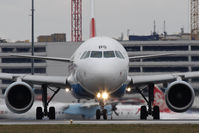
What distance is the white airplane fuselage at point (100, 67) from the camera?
32.8m

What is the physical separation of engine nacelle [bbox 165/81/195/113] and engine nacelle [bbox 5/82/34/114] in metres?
7.82

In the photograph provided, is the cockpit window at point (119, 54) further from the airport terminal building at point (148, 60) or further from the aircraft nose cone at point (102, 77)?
the airport terminal building at point (148, 60)

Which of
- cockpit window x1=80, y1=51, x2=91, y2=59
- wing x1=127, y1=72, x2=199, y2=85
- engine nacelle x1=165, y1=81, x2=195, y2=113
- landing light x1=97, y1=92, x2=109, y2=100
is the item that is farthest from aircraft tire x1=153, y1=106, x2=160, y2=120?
cockpit window x1=80, y1=51, x2=91, y2=59

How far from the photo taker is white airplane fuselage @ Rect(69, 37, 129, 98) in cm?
3281

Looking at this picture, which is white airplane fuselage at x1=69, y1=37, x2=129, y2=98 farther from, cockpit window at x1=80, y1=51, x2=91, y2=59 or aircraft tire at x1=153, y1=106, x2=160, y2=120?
aircraft tire at x1=153, y1=106, x2=160, y2=120

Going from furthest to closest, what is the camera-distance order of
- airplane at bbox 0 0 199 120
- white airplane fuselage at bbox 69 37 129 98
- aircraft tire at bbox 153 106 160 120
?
aircraft tire at bbox 153 106 160 120, airplane at bbox 0 0 199 120, white airplane fuselage at bbox 69 37 129 98

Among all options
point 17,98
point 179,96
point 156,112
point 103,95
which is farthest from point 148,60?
point 103,95

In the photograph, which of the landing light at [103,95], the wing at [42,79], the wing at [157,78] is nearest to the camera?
the landing light at [103,95]

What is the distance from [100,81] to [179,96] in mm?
5683

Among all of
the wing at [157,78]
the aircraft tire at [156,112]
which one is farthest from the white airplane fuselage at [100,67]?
the aircraft tire at [156,112]

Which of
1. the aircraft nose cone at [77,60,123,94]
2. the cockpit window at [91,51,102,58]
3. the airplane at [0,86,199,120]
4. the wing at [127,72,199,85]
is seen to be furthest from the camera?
the airplane at [0,86,199,120]

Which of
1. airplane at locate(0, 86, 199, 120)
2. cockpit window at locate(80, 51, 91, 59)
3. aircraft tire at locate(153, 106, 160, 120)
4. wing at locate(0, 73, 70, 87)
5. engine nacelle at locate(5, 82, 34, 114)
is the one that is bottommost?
airplane at locate(0, 86, 199, 120)
